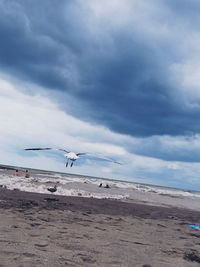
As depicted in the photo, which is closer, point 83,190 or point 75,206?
point 75,206

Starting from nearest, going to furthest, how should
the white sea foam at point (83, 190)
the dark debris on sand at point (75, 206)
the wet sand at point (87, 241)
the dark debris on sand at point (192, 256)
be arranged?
1. the wet sand at point (87, 241)
2. the dark debris on sand at point (192, 256)
3. the dark debris on sand at point (75, 206)
4. the white sea foam at point (83, 190)

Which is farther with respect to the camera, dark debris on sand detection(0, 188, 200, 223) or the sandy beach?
dark debris on sand detection(0, 188, 200, 223)

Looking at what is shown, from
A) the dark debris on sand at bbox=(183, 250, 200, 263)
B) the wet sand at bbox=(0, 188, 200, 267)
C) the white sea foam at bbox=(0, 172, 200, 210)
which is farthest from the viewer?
the white sea foam at bbox=(0, 172, 200, 210)

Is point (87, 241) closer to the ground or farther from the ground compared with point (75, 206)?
closer to the ground

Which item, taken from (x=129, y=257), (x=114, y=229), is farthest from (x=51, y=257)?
(x=114, y=229)

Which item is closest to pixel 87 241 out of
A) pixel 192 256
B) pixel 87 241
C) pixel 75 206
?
pixel 87 241

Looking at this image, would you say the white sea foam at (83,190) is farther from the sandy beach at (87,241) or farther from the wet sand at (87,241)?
the wet sand at (87,241)

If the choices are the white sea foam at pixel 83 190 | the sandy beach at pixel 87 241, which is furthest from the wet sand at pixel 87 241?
the white sea foam at pixel 83 190

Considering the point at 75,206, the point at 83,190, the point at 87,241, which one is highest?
the point at 83,190

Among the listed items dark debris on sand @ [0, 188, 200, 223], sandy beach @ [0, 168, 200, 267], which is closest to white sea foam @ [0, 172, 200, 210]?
dark debris on sand @ [0, 188, 200, 223]

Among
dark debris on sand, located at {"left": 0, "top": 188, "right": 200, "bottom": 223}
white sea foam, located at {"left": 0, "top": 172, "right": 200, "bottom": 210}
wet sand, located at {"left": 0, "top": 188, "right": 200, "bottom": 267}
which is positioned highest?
white sea foam, located at {"left": 0, "top": 172, "right": 200, "bottom": 210}

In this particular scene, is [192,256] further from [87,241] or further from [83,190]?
[83,190]

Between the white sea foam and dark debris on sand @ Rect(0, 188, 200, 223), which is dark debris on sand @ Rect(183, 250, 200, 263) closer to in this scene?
dark debris on sand @ Rect(0, 188, 200, 223)

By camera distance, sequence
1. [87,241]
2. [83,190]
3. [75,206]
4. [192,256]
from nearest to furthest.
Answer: [192,256] < [87,241] < [75,206] < [83,190]
